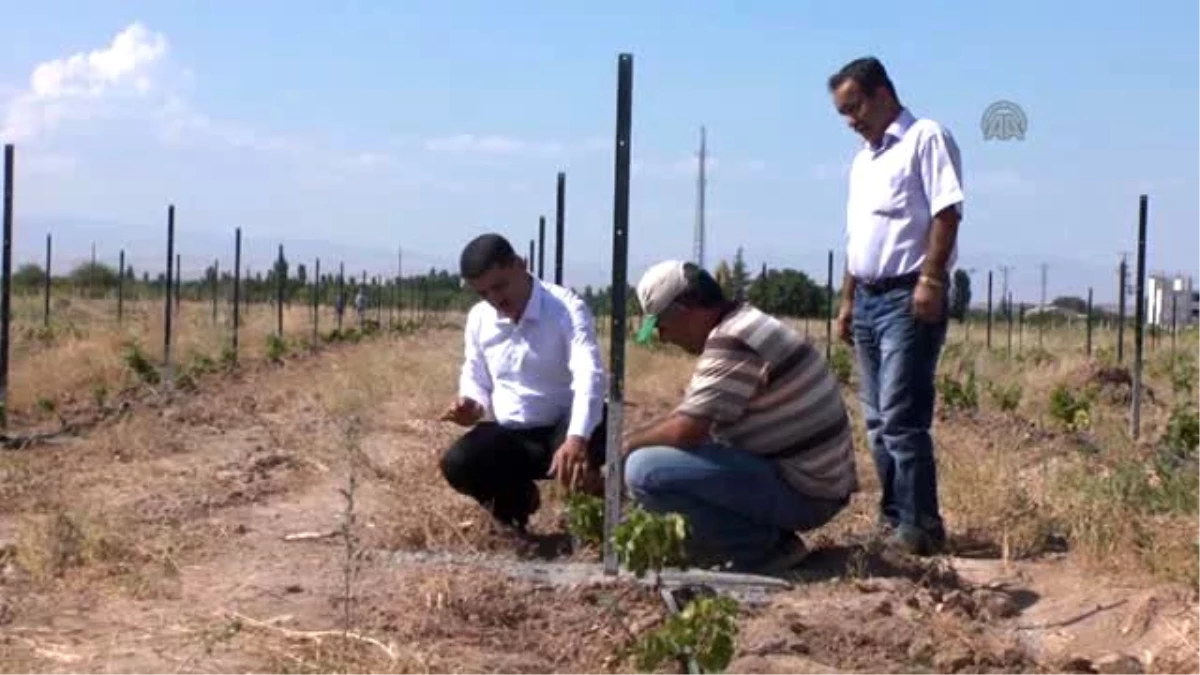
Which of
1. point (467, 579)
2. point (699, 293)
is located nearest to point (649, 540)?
point (467, 579)

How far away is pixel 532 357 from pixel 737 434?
1.01 metres

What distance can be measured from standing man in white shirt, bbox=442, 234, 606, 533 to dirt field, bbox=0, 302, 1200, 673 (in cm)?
21

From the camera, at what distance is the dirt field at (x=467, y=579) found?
14.3ft

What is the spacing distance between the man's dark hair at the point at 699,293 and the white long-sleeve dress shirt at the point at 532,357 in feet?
2.37

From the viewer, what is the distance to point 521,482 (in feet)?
19.9

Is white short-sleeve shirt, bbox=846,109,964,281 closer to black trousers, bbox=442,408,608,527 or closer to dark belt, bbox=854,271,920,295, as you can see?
dark belt, bbox=854,271,920,295

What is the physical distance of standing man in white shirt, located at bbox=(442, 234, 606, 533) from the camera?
5.96 meters

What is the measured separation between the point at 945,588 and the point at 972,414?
7.63m

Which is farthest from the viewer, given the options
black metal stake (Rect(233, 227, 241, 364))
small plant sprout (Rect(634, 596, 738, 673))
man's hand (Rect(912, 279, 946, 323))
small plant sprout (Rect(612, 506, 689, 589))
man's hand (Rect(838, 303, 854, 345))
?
black metal stake (Rect(233, 227, 241, 364))

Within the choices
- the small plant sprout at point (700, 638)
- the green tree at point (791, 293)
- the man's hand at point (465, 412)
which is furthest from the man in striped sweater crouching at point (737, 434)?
the green tree at point (791, 293)

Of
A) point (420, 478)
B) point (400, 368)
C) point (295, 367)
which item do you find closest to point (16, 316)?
point (295, 367)

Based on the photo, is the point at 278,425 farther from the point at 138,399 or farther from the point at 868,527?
the point at 868,527

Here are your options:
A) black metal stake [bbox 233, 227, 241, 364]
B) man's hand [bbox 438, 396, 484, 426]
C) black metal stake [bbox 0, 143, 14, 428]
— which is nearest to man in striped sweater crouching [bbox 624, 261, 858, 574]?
man's hand [bbox 438, 396, 484, 426]

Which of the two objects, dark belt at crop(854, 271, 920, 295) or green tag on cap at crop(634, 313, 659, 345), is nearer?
green tag on cap at crop(634, 313, 659, 345)
